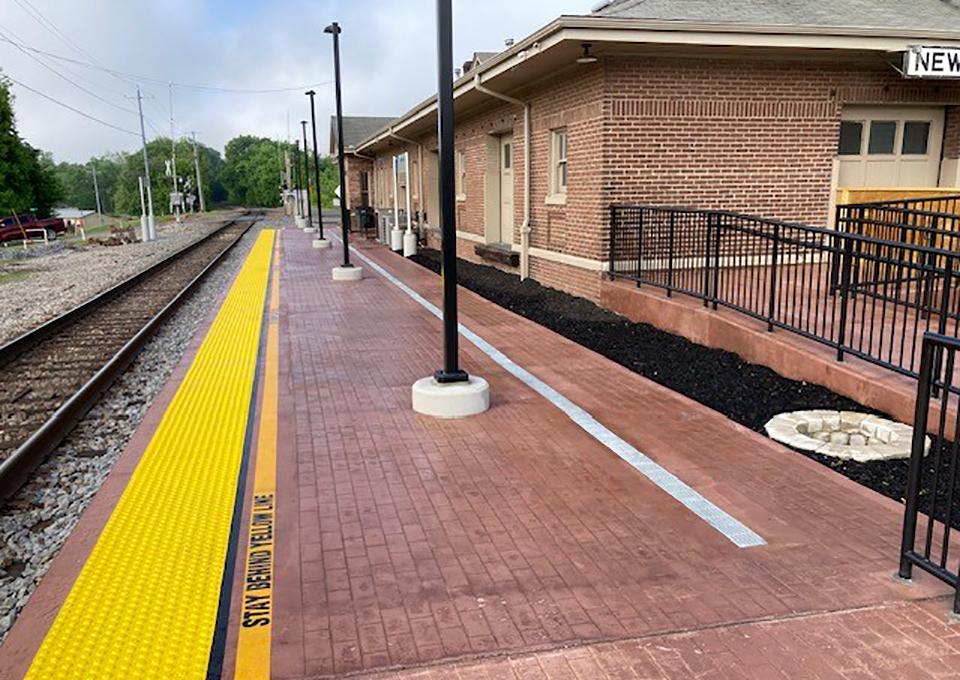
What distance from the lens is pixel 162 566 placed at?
12.6ft

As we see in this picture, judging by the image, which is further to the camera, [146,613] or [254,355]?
[254,355]

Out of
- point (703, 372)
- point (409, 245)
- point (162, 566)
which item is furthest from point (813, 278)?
point (409, 245)

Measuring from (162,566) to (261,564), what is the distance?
0.50 m

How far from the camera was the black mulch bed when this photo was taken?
5086 millimetres

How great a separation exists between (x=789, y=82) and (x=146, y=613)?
10.9 meters

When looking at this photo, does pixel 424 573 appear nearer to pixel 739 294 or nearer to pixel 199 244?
pixel 739 294

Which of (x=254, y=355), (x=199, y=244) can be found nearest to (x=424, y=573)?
(x=254, y=355)

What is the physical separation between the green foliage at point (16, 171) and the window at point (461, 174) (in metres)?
51.8

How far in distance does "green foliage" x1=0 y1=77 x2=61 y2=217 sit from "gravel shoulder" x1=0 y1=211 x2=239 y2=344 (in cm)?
3083

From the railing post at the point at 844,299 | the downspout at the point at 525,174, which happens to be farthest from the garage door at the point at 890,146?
the railing post at the point at 844,299

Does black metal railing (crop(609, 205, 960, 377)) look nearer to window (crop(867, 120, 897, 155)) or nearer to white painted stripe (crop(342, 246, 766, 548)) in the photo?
window (crop(867, 120, 897, 155))

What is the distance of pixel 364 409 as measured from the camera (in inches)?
256

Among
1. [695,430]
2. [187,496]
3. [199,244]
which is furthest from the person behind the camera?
[199,244]

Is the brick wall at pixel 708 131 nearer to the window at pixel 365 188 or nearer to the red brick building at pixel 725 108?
the red brick building at pixel 725 108
